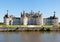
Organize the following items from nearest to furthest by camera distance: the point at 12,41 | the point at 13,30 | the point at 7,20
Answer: the point at 12,41 < the point at 13,30 < the point at 7,20

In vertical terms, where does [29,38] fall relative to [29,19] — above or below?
below

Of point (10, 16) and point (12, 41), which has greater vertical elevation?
point (10, 16)

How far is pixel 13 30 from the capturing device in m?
53.2

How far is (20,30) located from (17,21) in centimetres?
3408

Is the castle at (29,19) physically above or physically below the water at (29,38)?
above

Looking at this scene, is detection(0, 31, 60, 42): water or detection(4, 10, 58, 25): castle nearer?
detection(0, 31, 60, 42): water

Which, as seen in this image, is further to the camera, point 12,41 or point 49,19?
point 49,19

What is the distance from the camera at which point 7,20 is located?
278 feet

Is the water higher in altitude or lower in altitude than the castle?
lower

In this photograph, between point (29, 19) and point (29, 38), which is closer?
point (29, 38)

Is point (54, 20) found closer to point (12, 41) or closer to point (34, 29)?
point (34, 29)

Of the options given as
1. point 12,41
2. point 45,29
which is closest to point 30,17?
point 45,29

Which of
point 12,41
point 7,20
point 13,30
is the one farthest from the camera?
point 7,20

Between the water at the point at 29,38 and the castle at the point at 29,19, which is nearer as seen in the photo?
the water at the point at 29,38
